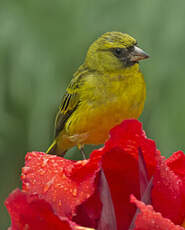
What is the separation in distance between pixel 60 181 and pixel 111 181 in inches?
1.8

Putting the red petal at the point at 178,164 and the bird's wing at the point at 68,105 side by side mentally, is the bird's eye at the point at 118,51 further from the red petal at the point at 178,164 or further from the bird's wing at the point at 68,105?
the red petal at the point at 178,164

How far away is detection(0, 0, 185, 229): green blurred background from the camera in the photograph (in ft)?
4.96

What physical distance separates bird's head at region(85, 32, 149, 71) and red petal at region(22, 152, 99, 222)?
3.99ft

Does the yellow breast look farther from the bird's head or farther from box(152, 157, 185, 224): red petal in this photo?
box(152, 157, 185, 224): red petal

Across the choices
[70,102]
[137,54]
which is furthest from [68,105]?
[137,54]

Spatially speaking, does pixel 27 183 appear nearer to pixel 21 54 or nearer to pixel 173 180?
pixel 173 180

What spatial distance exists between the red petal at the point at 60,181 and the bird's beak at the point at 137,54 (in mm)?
1084

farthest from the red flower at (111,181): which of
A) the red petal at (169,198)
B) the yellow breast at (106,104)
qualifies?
the yellow breast at (106,104)

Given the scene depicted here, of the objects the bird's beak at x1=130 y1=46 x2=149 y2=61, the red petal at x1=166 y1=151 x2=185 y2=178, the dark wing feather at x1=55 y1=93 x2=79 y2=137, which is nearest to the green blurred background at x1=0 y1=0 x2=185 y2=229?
the bird's beak at x1=130 y1=46 x2=149 y2=61

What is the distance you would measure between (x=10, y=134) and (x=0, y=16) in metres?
0.42

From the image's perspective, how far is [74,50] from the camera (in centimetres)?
163

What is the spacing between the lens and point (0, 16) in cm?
163

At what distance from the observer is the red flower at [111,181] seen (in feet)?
1.28

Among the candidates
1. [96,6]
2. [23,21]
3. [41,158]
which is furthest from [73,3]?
[41,158]
